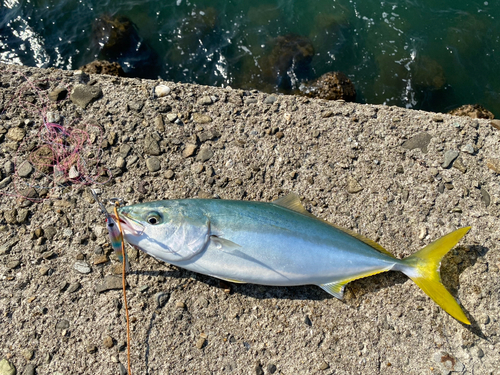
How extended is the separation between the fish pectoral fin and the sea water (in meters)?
2.99

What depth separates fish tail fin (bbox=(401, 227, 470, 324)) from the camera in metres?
2.30

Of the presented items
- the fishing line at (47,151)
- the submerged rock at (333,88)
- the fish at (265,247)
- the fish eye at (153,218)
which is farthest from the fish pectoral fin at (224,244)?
the submerged rock at (333,88)

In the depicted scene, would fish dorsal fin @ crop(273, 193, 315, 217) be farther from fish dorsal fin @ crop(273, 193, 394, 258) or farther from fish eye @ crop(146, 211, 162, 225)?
fish eye @ crop(146, 211, 162, 225)

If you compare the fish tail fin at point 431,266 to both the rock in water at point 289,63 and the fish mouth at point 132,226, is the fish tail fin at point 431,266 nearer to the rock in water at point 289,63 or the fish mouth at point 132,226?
the fish mouth at point 132,226

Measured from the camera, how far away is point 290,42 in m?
4.89

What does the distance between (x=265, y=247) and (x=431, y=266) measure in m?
1.18

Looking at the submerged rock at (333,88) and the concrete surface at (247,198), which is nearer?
the concrete surface at (247,198)

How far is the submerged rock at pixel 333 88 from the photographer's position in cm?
425

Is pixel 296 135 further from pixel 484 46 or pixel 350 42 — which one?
pixel 484 46

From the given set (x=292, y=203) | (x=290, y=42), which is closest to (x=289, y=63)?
(x=290, y=42)

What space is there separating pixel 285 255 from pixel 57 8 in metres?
5.27

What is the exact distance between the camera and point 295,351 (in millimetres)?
2328

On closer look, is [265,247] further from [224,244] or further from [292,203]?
[292,203]

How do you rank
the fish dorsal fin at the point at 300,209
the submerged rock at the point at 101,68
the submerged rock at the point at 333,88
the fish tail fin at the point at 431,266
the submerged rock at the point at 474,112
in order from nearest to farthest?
the fish tail fin at the point at 431,266 → the fish dorsal fin at the point at 300,209 → the submerged rock at the point at 474,112 → the submerged rock at the point at 101,68 → the submerged rock at the point at 333,88
